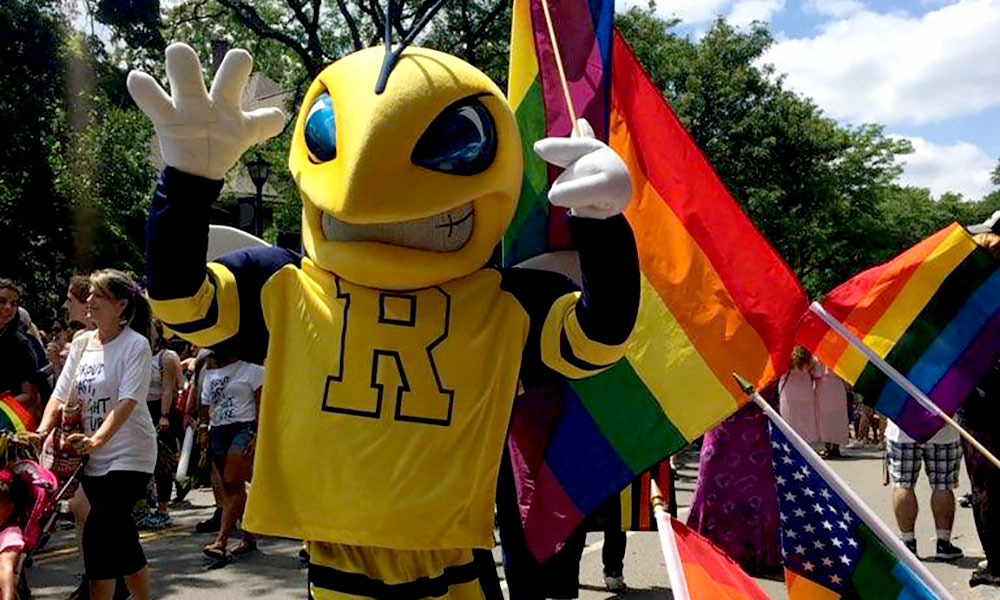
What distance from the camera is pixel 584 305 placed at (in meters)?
2.78

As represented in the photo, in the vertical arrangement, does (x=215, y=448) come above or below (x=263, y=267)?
below

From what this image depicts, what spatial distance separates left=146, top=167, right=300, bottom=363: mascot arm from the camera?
8.70 feet

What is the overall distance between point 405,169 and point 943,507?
529 cm

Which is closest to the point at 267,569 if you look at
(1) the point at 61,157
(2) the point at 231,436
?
(2) the point at 231,436

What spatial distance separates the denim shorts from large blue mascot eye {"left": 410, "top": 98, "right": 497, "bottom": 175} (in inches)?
186

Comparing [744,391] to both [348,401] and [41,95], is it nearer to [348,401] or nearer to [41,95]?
[348,401]

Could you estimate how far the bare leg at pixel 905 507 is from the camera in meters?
6.49

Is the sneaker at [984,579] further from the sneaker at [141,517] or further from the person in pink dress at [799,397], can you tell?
the sneaker at [141,517]

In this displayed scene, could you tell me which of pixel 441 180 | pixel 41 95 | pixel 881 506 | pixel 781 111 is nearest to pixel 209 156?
pixel 441 180

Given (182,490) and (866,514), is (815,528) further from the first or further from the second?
(182,490)

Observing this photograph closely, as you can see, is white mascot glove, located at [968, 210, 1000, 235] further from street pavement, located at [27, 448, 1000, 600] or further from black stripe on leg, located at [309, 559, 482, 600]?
black stripe on leg, located at [309, 559, 482, 600]

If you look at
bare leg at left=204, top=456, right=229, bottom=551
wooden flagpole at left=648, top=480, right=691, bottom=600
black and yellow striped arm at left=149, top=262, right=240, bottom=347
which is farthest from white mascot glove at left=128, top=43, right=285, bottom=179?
bare leg at left=204, top=456, right=229, bottom=551

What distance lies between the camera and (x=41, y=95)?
19922 millimetres

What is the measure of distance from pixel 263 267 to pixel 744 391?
143 centimetres
